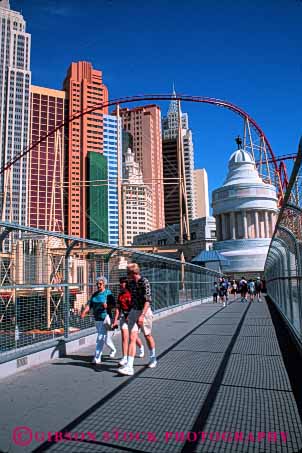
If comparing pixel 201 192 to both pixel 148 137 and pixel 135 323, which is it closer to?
pixel 148 137

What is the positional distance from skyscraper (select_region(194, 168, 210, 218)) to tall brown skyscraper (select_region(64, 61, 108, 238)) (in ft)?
222

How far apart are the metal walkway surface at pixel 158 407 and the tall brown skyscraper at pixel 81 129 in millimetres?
90058

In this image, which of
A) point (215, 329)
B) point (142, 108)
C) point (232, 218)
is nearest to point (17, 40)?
point (142, 108)

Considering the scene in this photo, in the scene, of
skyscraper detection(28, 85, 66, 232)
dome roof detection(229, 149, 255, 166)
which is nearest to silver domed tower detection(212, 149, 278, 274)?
dome roof detection(229, 149, 255, 166)

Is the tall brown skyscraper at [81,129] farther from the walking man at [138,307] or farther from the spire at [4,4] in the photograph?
the walking man at [138,307]

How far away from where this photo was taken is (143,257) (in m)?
11.4

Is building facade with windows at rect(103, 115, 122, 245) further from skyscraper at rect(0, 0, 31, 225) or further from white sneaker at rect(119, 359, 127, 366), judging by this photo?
white sneaker at rect(119, 359, 127, 366)

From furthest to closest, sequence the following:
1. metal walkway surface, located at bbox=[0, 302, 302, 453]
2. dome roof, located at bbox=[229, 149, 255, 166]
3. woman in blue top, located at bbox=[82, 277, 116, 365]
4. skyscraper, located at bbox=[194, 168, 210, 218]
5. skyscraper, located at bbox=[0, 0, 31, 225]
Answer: skyscraper, located at bbox=[194, 168, 210, 218] → skyscraper, located at bbox=[0, 0, 31, 225] → dome roof, located at bbox=[229, 149, 255, 166] → woman in blue top, located at bbox=[82, 277, 116, 365] → metal walkway surface, located at bbox=[0, 302, 302, 453]

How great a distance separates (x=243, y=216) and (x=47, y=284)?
5125 cm

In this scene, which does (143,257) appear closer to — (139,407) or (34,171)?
(139,407)

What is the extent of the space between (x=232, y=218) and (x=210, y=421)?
53.9 metres

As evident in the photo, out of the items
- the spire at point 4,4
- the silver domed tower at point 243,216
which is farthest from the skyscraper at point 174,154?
the silver domed tower at point 243,216

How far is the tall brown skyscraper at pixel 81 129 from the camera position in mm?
98625

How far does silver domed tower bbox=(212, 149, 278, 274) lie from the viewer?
5275cm
